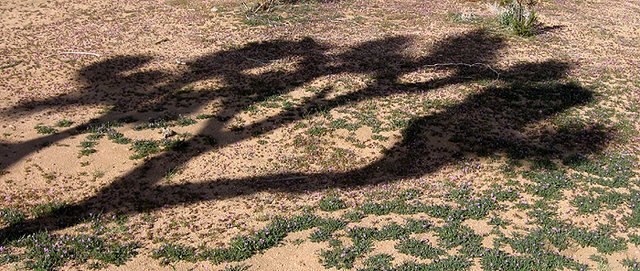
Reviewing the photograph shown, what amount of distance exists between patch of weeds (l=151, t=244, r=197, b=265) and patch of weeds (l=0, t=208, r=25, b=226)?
1883mm

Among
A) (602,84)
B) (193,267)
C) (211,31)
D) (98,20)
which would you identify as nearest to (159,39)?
(211,31)

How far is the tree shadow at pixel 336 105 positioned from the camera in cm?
704

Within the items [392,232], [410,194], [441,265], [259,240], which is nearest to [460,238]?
[441,265]

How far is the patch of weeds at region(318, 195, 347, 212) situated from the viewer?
6.58 m

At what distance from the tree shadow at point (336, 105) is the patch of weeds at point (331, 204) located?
0.47 metres

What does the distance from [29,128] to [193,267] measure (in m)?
4.71

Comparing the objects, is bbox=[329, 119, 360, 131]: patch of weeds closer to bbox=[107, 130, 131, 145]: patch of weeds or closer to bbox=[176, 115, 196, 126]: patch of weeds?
bbox=[176, 115, 196, 126]: patch of weeds

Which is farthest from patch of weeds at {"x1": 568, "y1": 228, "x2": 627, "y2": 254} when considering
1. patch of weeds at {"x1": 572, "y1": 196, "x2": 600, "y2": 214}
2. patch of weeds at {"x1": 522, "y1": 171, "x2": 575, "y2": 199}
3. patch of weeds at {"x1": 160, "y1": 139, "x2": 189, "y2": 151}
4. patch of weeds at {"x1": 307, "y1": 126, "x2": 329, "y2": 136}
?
patch of weeds at {"x1": 160, "y1": 139, "x2": 189, "y2": 151}

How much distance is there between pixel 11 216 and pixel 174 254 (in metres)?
2.26

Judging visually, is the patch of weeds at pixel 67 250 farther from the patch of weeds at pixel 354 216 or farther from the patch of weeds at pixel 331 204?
the patch of weeds at pixel 354 216

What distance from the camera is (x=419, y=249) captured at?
5582 mm

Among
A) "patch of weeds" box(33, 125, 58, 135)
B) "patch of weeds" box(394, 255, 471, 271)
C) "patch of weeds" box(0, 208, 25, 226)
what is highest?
"patch of weeds" box(394, 255, 471, 271)

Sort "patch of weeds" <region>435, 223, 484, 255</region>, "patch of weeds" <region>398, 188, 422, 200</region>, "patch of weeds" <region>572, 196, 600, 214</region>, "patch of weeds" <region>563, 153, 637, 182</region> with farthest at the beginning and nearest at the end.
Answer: "patch of weeds" <region>563, 153, 637, 182</region> → "patch of weeds" <region>398, 188, 422, 200</region> → "patch of weeds" <region>572, 196, 600, 214</region> → "patch of weeds" <region>435, 223, 484, 255</region>

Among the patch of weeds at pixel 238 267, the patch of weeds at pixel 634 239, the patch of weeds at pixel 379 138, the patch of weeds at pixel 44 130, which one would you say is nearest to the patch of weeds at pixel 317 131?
the patch of weeds at pixel 379 138
